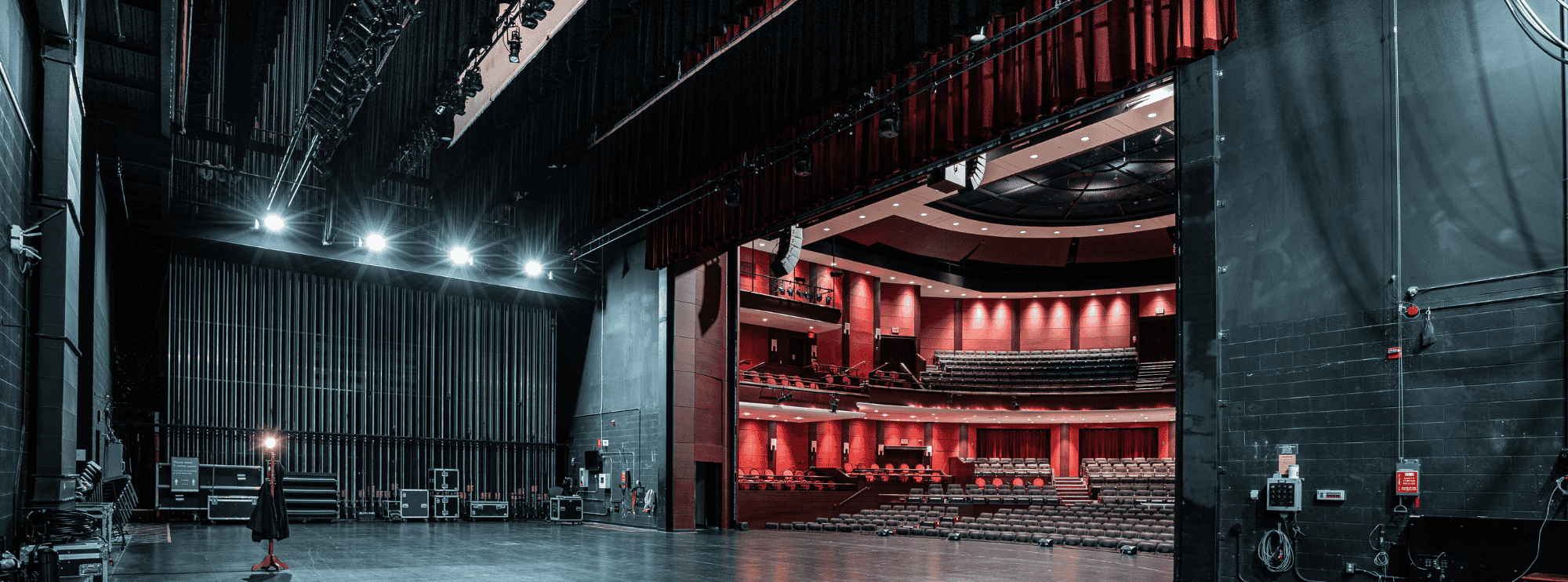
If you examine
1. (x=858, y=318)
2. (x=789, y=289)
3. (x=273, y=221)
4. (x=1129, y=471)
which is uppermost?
(x=273, y=221)

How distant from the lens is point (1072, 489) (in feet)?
94.0

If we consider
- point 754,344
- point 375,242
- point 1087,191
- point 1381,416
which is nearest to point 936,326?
point 754,344

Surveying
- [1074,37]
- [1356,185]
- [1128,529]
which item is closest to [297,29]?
[1074,37]

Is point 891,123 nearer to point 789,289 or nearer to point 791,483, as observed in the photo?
point 791,483

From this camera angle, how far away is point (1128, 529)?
55.3 feet

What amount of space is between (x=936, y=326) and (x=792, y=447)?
728cm

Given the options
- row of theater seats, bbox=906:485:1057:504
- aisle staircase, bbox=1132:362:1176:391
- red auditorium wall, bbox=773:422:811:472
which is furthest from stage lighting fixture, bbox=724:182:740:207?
aisle staircase, bbox=1132:362:1176:391

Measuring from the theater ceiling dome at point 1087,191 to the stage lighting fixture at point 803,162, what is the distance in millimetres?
6720

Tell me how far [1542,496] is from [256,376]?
67.0ft

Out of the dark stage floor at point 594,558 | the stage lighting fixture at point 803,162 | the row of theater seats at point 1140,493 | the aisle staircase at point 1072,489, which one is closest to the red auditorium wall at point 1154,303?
the aisle staircase at point 1072,489

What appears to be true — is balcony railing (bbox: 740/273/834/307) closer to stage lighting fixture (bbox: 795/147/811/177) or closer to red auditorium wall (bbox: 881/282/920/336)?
red auditorium wall (bbox: 881/282/920/336)

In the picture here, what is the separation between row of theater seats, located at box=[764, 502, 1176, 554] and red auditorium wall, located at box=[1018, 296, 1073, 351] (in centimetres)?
1260

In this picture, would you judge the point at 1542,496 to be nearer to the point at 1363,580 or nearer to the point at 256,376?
the point at 1363,580

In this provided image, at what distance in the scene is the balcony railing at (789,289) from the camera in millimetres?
28922
